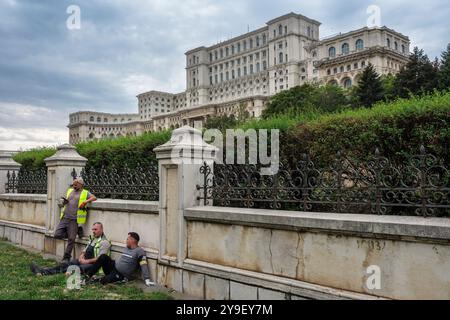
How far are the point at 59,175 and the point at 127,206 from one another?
3.15m

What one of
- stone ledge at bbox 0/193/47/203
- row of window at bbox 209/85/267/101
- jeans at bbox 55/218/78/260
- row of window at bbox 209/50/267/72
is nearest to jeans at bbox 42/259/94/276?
jeans at bbox 55/218/78/260

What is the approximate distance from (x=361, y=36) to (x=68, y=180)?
331ft

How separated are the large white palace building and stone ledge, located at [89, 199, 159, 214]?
66624 millimetres

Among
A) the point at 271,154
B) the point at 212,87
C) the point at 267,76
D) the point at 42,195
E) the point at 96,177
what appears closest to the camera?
the point at 271,154

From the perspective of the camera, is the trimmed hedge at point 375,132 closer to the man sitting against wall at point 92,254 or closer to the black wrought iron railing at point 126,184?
the black wrought iron railing at point 126,184

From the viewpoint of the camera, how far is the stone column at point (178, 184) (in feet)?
21.9

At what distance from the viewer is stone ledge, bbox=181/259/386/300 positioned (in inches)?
183

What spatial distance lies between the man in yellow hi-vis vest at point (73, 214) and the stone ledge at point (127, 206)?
0.83ft

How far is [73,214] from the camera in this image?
9062mm

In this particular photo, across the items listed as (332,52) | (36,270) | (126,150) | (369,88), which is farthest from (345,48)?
(36,270)

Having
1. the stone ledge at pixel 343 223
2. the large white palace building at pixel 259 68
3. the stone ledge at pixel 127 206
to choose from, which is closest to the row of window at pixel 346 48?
A: the large white palace building at pixel 259 68

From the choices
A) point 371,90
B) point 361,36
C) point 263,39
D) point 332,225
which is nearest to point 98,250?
point 332,225

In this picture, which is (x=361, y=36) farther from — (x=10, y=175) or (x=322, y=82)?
(x=10, y=175)

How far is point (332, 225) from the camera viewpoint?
4.71 m
